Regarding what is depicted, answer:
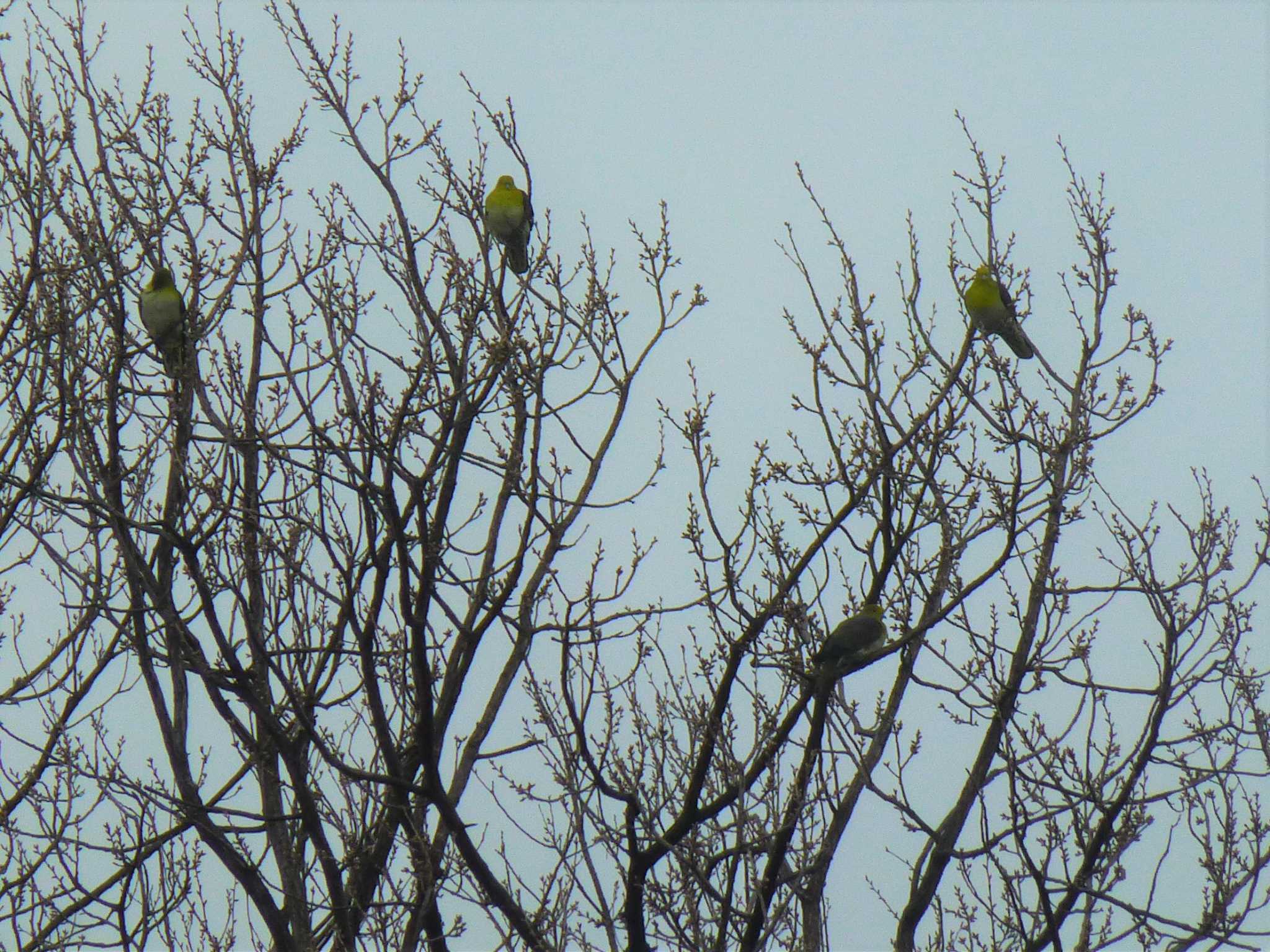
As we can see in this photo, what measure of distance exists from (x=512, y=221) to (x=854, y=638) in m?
3.88

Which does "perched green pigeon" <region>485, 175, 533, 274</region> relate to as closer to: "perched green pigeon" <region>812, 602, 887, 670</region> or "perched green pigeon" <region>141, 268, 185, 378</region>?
"perched green pigeon" <region>141, 268, 185, 378</region>

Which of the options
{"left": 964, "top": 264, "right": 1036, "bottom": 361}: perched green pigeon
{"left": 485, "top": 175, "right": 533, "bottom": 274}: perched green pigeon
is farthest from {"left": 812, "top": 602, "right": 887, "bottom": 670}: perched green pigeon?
{"left": 485, "top": 175, "right": 533, "bottom": 274}: perched green pigeon

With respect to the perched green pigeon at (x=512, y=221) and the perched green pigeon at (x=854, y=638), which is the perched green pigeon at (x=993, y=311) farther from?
the perched green pigeon at (x=512, y=221)

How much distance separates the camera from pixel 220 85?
6172mm

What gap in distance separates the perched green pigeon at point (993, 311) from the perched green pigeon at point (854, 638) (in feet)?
4.16

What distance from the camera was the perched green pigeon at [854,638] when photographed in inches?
191

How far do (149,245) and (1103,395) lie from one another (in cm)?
428

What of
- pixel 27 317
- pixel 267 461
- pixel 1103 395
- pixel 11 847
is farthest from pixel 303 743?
pixel 1103 395

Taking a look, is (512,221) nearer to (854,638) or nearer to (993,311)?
(993,311)

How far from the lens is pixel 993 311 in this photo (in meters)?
7.44

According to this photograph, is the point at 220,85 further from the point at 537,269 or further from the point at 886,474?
the point at 886,474

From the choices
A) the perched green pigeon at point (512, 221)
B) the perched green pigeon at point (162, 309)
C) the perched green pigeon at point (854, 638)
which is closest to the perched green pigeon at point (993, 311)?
the perched green pigeon at point (854, 638)

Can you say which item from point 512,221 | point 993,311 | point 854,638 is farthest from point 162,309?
point 993,311

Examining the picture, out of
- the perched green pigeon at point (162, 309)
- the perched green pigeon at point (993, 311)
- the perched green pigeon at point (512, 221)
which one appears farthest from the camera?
the perched green pigeon at point (512, 221)
